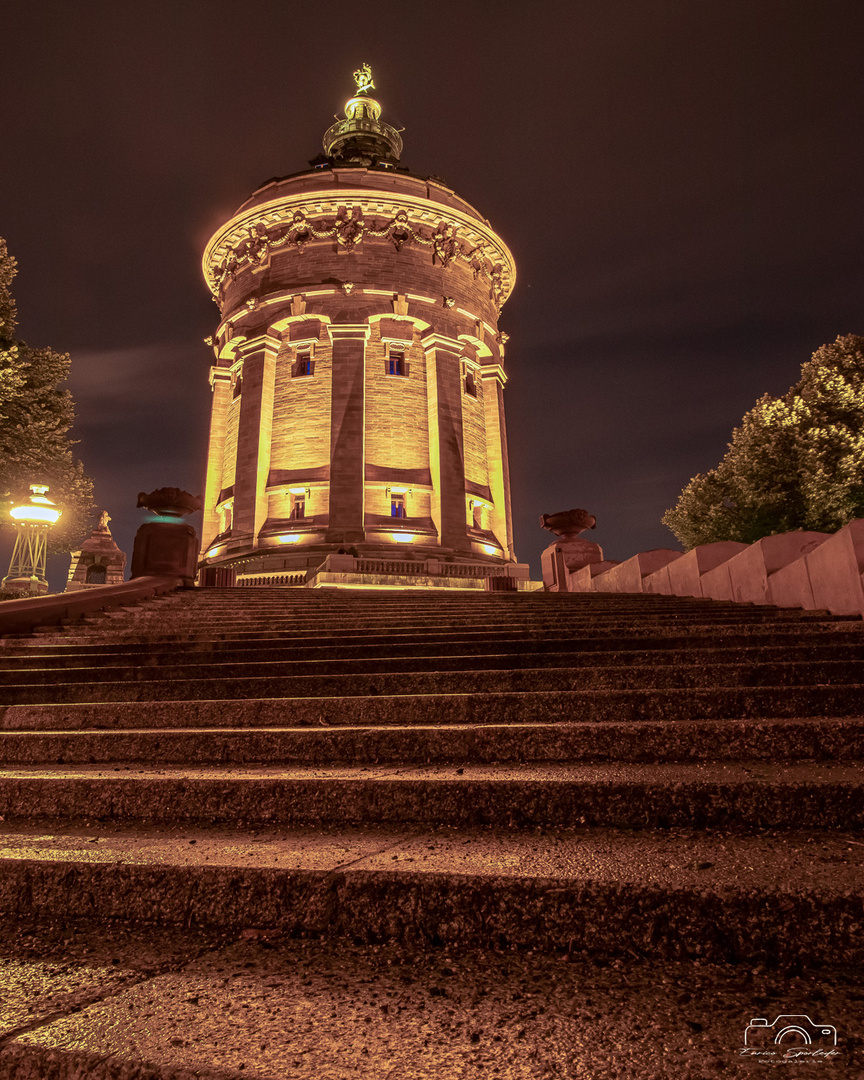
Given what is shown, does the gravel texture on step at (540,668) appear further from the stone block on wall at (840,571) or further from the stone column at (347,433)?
the stone column at (347,433)

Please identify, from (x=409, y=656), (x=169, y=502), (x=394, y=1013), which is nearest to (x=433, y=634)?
(x=409, y=656)

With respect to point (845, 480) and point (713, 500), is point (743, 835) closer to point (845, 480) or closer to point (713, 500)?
point (845, 480)

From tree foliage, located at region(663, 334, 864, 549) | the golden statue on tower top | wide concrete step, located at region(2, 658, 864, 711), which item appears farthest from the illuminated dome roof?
wide concrete step, located at region(2, 658, 864, 711)

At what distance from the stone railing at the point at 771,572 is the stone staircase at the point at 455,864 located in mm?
2169

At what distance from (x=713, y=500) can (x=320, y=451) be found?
18.6 m

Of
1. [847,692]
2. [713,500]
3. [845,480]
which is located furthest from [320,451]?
[847,692]

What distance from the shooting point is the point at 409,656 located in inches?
221

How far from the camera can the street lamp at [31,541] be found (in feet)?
75.2

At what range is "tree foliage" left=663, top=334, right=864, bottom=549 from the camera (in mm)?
21359

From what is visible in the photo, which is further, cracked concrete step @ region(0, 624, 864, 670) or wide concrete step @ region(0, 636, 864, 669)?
cracked concrete step @ region(0, 624, 864, 670)

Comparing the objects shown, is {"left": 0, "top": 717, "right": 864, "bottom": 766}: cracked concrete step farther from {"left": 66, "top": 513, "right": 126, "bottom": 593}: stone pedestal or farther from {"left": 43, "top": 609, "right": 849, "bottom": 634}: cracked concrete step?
{"left": 66, "top": 513, "right": 126, "bottom": 593}: stone pedestal

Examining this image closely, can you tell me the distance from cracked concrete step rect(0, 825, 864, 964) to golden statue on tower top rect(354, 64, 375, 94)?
5291 cm

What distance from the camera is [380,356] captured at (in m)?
28.6

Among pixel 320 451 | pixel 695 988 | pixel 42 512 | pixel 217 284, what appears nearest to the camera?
pixel 695 988
